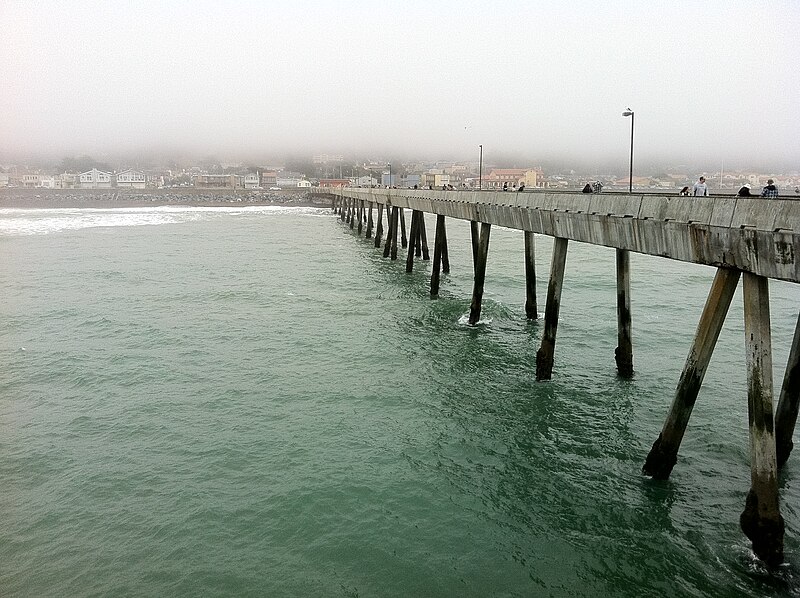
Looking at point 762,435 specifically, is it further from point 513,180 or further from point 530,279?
point 513,180

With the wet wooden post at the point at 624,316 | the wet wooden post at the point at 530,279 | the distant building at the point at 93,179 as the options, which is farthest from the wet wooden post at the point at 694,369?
the distant building at the point at 93,179

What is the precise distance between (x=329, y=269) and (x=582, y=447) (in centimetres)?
2308

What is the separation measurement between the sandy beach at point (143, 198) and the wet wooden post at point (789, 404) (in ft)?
340

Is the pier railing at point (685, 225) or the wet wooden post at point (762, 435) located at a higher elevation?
the pier railing at point (685, 225)

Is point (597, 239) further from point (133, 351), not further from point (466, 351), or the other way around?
point (133, 351)

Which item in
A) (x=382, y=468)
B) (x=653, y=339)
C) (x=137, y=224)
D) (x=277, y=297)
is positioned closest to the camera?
(x=382, y=468)

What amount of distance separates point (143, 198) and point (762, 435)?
127181mm

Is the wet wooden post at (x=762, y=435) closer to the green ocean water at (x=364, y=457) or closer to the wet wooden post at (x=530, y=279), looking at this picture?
the green ocean water at (x=364, y=457)

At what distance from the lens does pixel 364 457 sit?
10.6m

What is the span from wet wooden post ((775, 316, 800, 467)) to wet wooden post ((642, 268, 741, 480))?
152cm

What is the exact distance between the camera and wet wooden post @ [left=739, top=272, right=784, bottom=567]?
290 inches

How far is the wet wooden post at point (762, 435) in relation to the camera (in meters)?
7.36

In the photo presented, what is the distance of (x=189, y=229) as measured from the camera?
59.8 meters

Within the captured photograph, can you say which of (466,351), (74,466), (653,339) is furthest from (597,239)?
(74,466)
